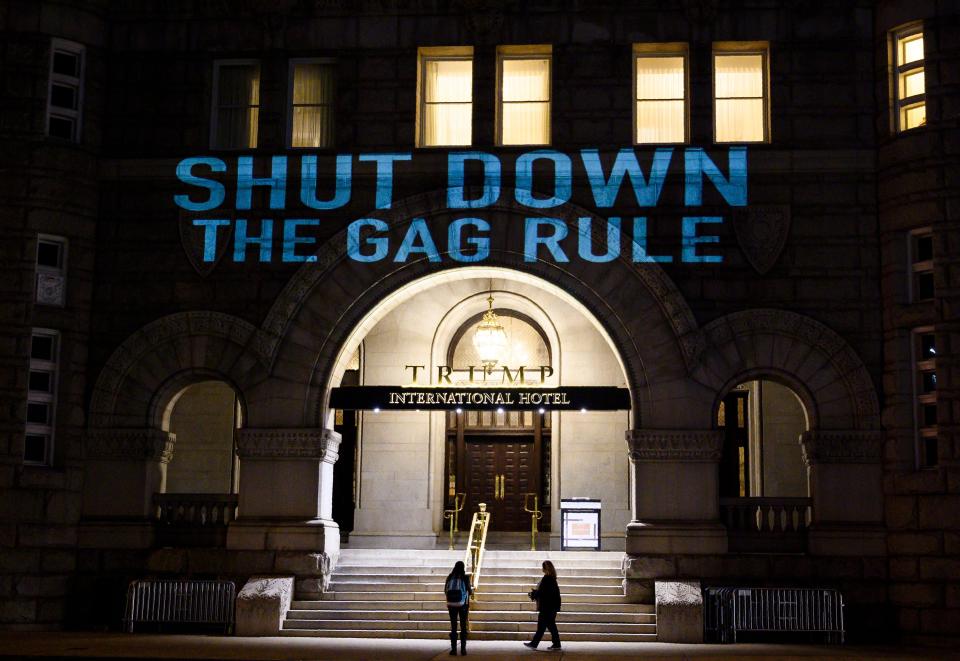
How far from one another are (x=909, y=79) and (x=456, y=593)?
1355 cm

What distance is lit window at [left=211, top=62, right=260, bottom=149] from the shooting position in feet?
86.6

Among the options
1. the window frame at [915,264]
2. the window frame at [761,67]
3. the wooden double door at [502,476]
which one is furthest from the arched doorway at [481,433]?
the window frame at [915,264]

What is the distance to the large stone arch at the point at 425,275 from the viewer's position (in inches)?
963

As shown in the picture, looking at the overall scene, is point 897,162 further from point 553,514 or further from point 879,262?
point 553,514

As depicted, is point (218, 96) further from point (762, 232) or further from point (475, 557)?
point (762, 232)

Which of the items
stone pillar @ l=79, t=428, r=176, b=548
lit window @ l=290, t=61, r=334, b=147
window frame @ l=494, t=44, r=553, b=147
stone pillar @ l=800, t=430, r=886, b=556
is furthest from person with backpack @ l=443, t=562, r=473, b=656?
lit window @ l=290, t=61, r=334, b=147

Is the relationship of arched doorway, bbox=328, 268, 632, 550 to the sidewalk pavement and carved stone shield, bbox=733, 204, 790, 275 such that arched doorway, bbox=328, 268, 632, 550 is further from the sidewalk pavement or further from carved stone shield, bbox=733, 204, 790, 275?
the sidewalk pavement

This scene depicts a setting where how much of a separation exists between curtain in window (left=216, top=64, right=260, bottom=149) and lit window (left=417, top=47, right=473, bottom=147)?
357 centimetres

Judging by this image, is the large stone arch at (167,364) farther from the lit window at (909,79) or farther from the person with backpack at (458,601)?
the lit window at (909,79)

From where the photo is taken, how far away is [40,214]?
25047 millimetres

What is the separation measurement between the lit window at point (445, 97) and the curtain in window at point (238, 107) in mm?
3571

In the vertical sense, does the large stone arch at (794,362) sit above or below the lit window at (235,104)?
below

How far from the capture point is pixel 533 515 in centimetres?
2923

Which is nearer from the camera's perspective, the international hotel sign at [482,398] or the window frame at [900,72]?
the window frame at [900,72]
